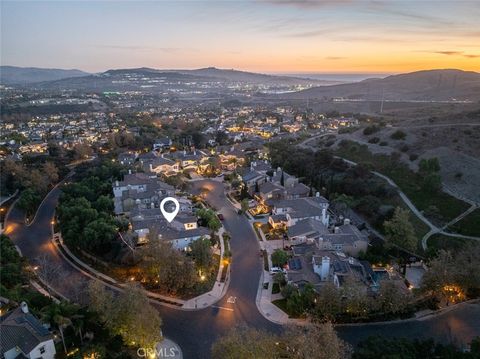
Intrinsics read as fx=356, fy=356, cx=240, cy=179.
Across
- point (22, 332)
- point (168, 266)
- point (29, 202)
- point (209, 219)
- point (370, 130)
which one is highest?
point (370, 130)

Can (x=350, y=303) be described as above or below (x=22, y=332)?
below

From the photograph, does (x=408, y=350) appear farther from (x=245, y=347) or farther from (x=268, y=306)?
(x=268, y=306)

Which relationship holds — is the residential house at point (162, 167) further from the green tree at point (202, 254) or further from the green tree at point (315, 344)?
the green tree at point (315, 344)

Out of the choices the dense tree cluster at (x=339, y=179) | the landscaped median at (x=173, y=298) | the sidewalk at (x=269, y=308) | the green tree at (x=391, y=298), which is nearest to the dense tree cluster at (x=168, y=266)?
the landscaped median at (x=173, y=298)

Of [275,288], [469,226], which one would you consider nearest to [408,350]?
[275,288]

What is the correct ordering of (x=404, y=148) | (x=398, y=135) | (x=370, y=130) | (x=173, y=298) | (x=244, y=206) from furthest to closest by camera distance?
(x=370, y=130) < (x=398, y=135) < (x=404, y=148) < (x=244, y=206) < (x=173, y=298)

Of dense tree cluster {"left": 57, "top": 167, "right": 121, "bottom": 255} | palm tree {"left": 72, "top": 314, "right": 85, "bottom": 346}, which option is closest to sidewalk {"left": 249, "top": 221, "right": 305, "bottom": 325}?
palm tree {"left": 72, "top": 314, "right": 85, "bottom": 346}

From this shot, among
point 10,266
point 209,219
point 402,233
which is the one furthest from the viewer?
point 209,219
